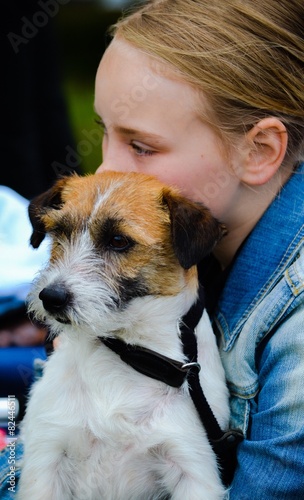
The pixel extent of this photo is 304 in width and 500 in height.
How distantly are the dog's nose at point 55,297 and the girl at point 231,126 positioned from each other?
A: 33.1 inches

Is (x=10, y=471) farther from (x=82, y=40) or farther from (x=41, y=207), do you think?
(x=82, y=40)

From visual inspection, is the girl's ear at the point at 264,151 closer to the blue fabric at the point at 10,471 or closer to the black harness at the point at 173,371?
the black harness at the point at 173,371

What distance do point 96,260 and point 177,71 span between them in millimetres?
990

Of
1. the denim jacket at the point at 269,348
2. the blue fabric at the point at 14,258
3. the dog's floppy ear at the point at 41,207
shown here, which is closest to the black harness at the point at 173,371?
the denim jacket at the point at 269,348

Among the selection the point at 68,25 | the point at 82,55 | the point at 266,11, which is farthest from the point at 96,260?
the point at 68,25

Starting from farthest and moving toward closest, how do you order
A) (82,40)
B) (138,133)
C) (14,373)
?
1. (82,40)
2. (14,373)
3. (138,133)

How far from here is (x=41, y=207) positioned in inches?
125

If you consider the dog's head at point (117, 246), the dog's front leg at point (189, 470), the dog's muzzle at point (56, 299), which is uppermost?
the dog's head at point (117, 246)

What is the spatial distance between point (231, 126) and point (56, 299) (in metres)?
1.21

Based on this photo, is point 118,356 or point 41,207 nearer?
point 118,356

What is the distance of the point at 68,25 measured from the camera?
59.4ft

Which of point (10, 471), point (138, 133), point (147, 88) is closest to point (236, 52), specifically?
point (147, 88)

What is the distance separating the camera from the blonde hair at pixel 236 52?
3307 mm

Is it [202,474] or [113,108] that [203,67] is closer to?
[113,108]
